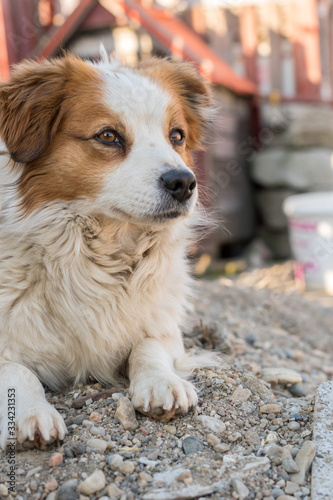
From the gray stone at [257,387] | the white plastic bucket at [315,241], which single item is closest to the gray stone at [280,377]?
the gray stone at [257,387]

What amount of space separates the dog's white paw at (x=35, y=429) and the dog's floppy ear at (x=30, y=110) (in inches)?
44.3

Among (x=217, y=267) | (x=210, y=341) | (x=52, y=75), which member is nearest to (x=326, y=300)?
(x=217, y=267)

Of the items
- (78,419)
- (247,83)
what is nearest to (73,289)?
(78,419)

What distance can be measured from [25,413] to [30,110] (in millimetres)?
1346

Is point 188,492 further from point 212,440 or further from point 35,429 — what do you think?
point 35,429

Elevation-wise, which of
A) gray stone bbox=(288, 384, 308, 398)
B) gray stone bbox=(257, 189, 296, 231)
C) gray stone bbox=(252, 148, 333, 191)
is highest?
gray stone bbox=(288, 384, 308, 398)

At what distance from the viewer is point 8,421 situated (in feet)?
6.28

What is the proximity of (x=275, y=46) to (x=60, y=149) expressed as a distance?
7872 millimetres

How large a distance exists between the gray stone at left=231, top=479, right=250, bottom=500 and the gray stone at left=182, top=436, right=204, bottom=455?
8.6 inches

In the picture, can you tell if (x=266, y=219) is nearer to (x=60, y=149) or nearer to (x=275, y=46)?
(x=275, y=46)

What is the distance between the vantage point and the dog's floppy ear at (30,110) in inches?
94.9

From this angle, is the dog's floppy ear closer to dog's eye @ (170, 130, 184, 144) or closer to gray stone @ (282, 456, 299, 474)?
dog's eye @ (170, 130, 184, 144)

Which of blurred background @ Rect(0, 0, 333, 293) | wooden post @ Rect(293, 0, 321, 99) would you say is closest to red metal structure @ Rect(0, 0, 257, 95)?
blurred background @ Rect(0, 0, 333, 293)

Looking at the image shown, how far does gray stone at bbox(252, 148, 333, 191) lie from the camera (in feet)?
26.7
